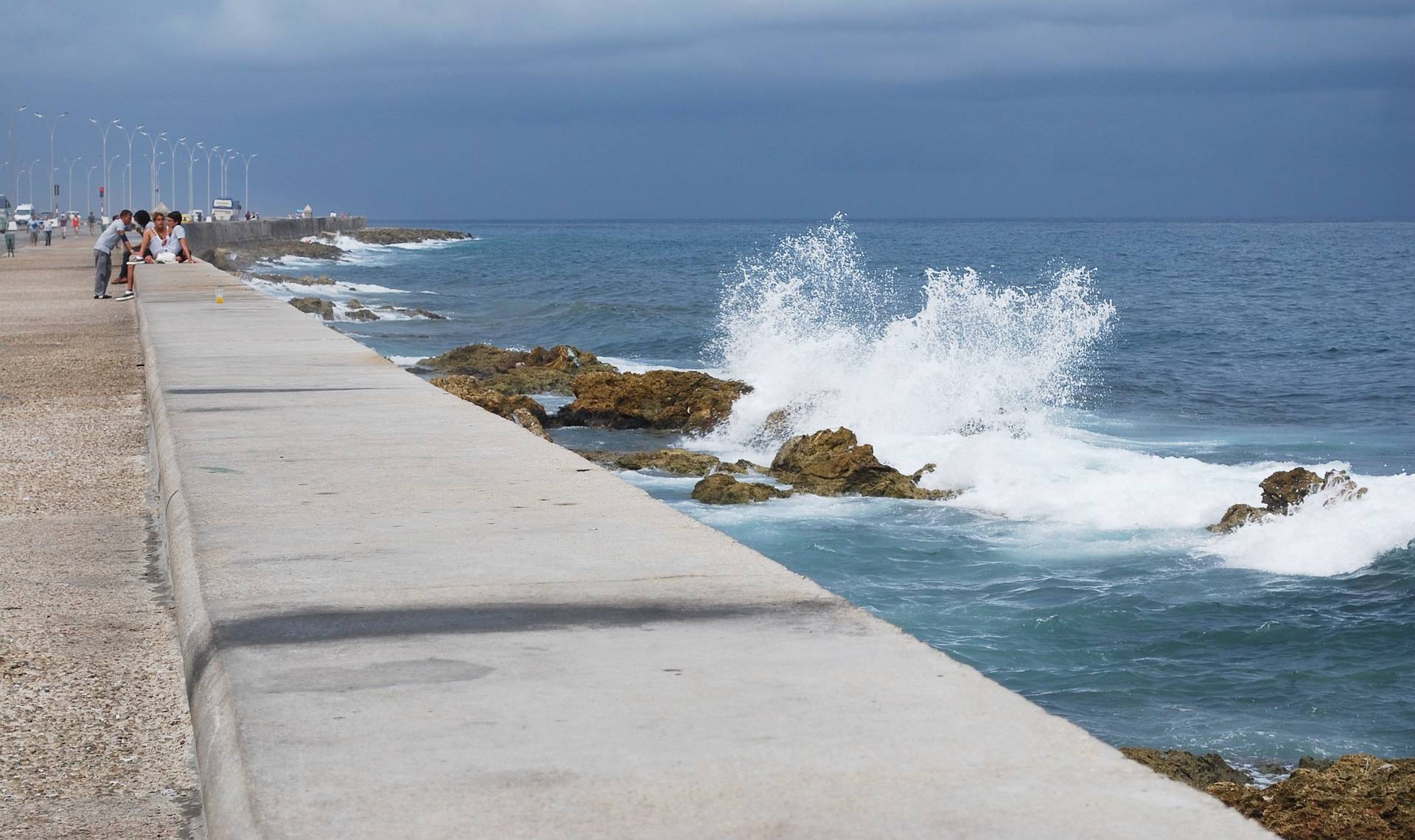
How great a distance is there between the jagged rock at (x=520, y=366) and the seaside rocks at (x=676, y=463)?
5.51 meters

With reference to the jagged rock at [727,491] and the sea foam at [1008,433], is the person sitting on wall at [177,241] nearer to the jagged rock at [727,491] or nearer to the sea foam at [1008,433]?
the sea foam at [1008,433]

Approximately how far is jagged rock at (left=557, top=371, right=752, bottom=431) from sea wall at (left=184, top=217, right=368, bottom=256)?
2044 centimetres

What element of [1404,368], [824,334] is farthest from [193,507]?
[1404,368]

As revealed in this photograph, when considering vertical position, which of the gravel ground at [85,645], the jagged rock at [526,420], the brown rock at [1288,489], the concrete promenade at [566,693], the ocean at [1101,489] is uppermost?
the concrete promenade at [566,693]

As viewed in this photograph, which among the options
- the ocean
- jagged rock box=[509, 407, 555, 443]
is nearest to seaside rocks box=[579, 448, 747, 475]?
the ocean

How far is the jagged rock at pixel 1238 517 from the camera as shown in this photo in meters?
10.5

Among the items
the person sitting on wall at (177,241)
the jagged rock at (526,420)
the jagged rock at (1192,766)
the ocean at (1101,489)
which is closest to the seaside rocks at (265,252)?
the ocean at (1101,489)

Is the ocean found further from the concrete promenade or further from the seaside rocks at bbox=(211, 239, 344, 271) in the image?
the seaside rocks at bbox=(211, 239, 344, 271)

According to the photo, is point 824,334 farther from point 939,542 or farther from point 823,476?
point 939,542

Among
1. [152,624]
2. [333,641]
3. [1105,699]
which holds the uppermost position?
[333,641]

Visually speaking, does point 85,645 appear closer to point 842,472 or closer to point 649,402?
point 842,472

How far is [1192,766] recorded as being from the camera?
5527 millimetres

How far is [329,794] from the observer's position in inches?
93.5

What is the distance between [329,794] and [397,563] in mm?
1615
